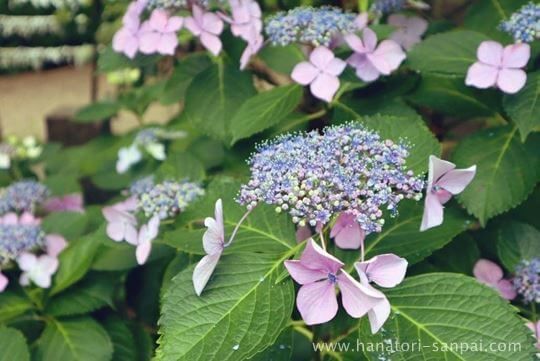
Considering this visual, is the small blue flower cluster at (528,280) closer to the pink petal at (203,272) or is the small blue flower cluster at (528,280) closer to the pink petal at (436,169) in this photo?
the pink petal at (436,169)

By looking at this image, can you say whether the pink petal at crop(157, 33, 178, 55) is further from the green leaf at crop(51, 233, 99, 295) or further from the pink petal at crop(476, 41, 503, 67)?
the pink petal at crop(476, 41, 503, 67)

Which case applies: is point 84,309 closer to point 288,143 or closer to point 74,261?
point 74,261

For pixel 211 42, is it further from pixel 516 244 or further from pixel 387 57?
pixel 516 244

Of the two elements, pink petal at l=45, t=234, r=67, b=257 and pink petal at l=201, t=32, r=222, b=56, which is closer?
pink petal at l=201, t=32, r=222, b=56

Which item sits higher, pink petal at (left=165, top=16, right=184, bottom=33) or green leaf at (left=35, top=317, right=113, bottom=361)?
pink petal at (left=165, top=16, right=184, bottom=33)

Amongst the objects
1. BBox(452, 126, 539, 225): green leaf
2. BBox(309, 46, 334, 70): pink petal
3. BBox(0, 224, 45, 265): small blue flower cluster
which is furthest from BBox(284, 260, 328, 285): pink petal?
BBox(0, 224, 45, 265): small blue flower cluster
